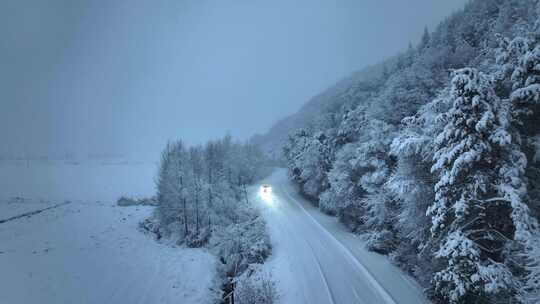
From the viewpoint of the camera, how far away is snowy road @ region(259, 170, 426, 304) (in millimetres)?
15087

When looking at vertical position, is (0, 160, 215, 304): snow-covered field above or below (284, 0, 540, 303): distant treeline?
below

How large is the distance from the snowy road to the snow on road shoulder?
7.74 meters

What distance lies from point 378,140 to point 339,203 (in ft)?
A: 28.8

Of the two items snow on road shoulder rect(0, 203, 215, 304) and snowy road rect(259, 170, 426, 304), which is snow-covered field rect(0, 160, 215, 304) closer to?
snow on road shoulder rect(0, 203, 215, 304)

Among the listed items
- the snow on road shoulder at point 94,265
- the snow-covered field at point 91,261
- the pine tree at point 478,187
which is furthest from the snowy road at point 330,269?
the snow-covered field at point 91,261

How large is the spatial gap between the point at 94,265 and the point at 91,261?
4.20ft

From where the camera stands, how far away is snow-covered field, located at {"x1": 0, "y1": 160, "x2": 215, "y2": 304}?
22.4m

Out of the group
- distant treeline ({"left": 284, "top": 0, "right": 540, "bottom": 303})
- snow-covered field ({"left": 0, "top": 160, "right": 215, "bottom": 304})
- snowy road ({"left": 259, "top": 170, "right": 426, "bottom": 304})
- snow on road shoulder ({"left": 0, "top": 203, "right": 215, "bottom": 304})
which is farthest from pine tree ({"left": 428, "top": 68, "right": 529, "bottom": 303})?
snow-covered field ({"left": 0, "top": 160, "right": 215, "bottom": 304})

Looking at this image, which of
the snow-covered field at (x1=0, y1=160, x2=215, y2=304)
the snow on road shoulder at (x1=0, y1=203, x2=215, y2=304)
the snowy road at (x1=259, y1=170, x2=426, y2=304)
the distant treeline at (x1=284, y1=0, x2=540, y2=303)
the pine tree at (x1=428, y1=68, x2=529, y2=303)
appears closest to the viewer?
the distant treeline at (x1=284, y1=0, x2=540, y2=303)

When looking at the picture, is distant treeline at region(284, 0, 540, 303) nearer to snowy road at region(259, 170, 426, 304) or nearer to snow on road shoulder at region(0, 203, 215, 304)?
snowy road at region(259, 170, 426, 304)

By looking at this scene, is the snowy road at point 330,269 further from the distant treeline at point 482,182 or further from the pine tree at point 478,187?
the pine tree at point 478,187

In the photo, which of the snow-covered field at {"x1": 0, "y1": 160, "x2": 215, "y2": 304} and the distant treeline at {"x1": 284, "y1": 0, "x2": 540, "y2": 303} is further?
the snow-covered field at {"x1": 0, "y1": 160, "x2": 215, "y2": 304}

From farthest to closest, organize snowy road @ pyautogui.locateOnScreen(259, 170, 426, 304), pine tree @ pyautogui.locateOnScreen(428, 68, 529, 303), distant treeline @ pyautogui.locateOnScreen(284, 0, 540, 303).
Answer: snowy road @ pyautogui.locateOnScreen(259, 170, 426, 304)
pine tree @ pyautogui.locateOnScreen(428, 68, 529, 303)
distant treeline @ pyautogui.locateOnScreen(284, 0, 540, 303)

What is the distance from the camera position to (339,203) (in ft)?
93.3
